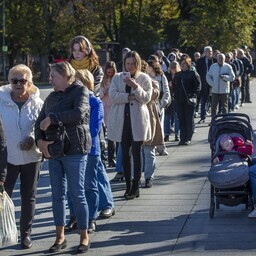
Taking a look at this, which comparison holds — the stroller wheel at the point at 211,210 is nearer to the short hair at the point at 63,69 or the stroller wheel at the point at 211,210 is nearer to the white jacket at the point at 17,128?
the white jacket at the point at 17,128

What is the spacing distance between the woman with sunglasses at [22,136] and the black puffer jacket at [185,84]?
333 inches

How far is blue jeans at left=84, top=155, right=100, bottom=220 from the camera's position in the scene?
8438mm

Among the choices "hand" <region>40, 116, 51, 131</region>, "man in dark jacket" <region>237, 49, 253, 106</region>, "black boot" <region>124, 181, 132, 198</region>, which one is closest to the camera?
"hand" <region>40, 116, 51, 131</region>

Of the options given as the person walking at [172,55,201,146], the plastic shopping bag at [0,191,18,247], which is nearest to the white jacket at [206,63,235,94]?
the person walking at [172,55,201,146]

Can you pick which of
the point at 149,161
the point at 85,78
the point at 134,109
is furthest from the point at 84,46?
the point at 149,161

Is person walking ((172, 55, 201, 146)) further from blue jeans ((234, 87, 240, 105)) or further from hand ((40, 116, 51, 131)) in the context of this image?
hand ((40, 116, 51, 131))

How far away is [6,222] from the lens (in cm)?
720

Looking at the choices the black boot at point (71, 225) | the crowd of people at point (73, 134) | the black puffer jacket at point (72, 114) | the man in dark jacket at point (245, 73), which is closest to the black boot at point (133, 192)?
the crowd of people at point (73, 134)

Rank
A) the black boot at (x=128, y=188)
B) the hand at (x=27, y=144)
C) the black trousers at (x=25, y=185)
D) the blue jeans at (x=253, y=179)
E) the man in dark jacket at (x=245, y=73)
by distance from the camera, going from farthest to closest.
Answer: the man in dark jacket at (x=245, y=73) → the black boot at (x=128, y=188) → the blue jeans at (x=253, y=179) → the black trousers at (x=25, y=185) → the hand at (x=27, y=144)

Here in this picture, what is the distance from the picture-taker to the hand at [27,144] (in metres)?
7.86

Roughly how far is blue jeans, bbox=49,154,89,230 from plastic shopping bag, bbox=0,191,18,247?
0.67m

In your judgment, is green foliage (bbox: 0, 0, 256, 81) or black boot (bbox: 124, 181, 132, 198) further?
green foliage (bbox: 0, 0, 256, 81)

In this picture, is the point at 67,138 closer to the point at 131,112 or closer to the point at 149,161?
the point at 131,112

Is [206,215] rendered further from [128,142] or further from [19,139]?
[19,139]
